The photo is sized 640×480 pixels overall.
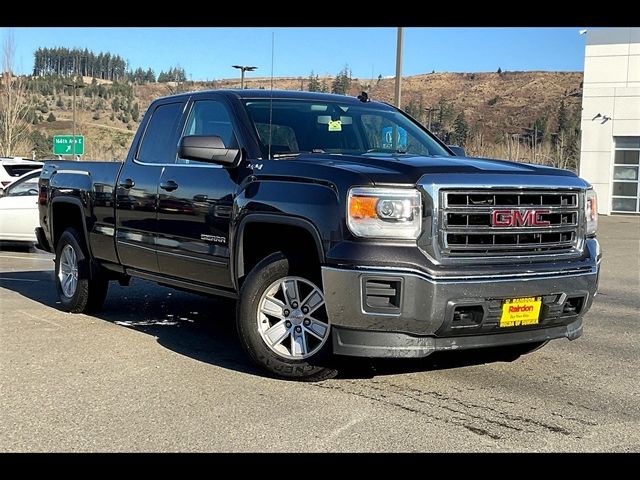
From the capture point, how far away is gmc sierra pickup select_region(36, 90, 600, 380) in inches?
191

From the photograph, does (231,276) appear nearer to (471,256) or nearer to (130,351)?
(130,351)

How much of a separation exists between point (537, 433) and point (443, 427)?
0.51 metres

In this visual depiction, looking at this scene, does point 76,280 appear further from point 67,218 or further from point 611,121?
point 611,121

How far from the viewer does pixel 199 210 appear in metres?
6.14

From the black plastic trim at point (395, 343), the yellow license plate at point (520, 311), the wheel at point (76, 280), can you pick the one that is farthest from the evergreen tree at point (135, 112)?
the yellow license plate at point (520, 311)

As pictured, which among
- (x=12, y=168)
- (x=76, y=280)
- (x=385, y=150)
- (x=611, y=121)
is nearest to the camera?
(x=385, y=150)

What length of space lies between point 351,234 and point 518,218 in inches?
43.9

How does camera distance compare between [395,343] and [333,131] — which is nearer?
[395,343]

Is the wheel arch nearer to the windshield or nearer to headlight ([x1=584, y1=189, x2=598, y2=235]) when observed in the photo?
the windshield

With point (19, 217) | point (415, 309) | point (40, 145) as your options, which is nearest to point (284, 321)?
point (415, 309)

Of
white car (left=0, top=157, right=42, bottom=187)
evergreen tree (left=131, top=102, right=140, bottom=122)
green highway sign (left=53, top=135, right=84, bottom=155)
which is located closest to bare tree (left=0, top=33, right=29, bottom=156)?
green highway sign (left=53, top=135, right=84, bottom=155)

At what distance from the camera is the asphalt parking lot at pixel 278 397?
428cm

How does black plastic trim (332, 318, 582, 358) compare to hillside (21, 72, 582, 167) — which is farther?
hillside (21, 72, 582, 167)
